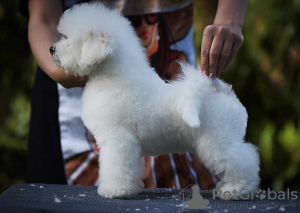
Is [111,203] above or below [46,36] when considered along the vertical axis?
below

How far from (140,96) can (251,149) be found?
28 centimetres

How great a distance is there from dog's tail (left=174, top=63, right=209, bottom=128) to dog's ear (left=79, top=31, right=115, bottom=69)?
0.57 ft

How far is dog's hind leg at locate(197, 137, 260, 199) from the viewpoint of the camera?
3.20ft

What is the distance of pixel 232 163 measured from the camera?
0.98 meters

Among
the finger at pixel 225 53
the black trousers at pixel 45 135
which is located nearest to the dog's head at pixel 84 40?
the finger at pixel 225 53

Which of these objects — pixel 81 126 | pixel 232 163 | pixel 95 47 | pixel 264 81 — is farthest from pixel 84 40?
pixel 264 81

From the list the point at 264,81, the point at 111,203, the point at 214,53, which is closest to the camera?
the point at 111,203

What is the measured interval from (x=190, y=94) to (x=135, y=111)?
4.9 inches

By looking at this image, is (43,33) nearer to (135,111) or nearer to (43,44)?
(43,44)

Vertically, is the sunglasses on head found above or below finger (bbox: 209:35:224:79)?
above

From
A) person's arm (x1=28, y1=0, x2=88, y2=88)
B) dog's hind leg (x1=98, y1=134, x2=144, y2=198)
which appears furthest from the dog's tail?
person's arm (x1=28, y1=0, x2=88, y2=88)

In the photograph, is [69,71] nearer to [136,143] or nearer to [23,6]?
[136,143]

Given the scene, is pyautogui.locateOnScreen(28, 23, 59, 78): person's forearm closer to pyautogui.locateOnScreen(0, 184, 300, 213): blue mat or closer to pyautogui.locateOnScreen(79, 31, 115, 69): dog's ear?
pyautogui.locateOnScreen(79, 31, 115, 69): dog's ear

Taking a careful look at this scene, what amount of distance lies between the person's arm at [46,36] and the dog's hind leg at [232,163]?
0.35 metres
